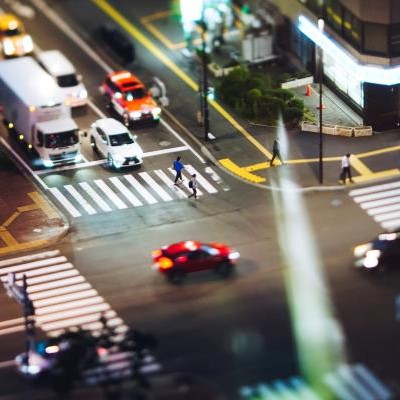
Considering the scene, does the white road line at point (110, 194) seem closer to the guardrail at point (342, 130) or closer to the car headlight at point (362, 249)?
the guardrail at point (342, 130)

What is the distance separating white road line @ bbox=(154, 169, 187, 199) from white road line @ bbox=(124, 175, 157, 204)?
1.40 meters

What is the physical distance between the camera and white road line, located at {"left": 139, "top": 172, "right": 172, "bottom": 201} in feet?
264

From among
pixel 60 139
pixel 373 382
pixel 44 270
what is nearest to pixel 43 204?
pixel 60 139

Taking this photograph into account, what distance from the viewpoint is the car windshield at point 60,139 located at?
8438cm

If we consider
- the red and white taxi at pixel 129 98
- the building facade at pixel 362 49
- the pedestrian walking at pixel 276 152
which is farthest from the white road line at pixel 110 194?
the building facade at pixel 362 49

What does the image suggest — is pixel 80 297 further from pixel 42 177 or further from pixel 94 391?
pixel 42 177

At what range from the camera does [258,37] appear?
311ft

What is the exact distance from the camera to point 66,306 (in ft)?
231

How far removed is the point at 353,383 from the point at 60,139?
97.1 feet

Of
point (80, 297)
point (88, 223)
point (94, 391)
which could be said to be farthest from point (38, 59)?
point (94, 391)

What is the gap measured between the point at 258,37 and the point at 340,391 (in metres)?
38.6

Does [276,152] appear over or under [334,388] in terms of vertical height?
over

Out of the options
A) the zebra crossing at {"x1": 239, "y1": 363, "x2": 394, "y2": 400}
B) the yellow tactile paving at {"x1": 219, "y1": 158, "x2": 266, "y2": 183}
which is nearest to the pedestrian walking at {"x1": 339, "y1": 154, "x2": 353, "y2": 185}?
the yellow tactile paving at {"x1": 219, "y1": 158, "x2": 266, "y2": 183}

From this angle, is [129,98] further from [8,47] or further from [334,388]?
[334,388]
